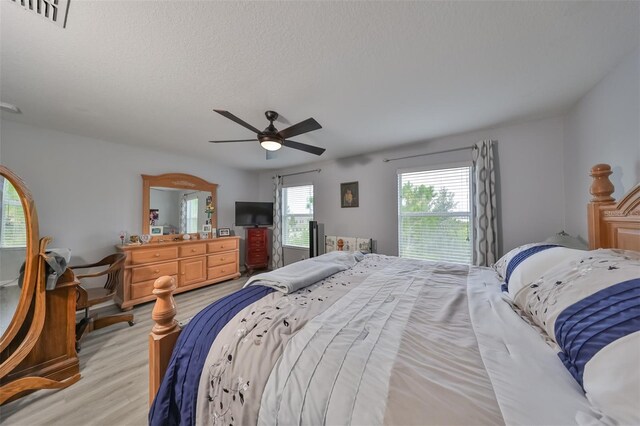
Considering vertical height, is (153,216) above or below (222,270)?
above

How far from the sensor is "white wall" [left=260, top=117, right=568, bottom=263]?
2.44 meters

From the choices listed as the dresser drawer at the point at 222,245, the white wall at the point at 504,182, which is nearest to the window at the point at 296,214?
the white wall at the point at 504,182

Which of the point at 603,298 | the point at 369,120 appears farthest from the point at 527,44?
the point at 603,298

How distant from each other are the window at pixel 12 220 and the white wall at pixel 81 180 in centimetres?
151

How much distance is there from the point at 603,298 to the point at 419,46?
1.52 metres

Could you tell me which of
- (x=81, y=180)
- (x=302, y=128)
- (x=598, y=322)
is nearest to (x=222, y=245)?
(x=81, y=180)

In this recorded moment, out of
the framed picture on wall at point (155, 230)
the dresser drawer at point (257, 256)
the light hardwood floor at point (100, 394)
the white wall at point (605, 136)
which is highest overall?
the white wall at point (605, 136)

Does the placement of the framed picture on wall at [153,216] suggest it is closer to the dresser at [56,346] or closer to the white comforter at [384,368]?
the dresser at [56,346]

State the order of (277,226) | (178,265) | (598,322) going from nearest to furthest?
(598,322)
(178,265)
(277,226)

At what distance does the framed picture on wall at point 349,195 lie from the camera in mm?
3807

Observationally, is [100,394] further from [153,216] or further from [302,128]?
[153,216]

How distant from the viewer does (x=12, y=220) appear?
1.55 metres

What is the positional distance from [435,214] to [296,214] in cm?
266

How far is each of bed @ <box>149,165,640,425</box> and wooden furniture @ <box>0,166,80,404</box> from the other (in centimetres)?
130
